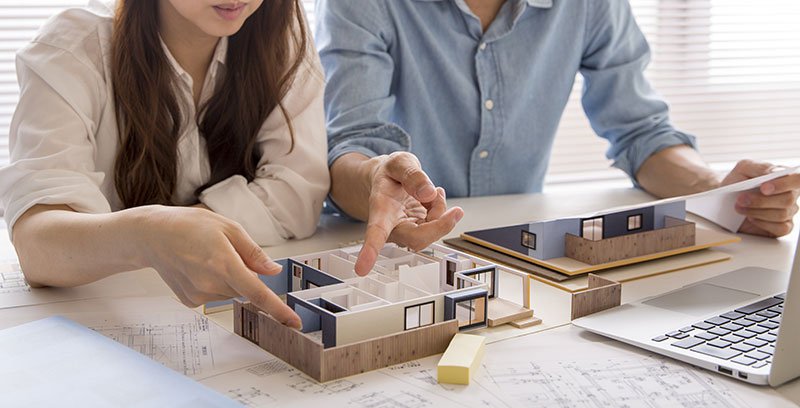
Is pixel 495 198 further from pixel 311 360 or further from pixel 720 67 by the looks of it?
pixel 720 67

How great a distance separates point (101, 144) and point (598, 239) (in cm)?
71

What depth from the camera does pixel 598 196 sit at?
1.65 metres

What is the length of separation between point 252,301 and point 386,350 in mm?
137

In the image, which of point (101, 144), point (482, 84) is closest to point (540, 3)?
point (482, 84)

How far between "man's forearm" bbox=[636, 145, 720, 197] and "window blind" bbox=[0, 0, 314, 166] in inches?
61.1

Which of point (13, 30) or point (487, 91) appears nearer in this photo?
point (487, 91)

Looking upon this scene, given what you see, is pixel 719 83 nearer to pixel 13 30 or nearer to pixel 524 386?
pixel 13 30

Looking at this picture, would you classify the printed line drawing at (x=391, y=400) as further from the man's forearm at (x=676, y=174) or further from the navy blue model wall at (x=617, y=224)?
the man's forearm at (x=676, y=174)

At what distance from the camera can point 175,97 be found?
131cm

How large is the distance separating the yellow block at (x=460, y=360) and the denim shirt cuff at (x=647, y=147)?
938mm

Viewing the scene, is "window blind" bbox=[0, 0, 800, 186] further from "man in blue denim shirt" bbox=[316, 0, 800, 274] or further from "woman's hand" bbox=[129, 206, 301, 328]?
"woman's hand" bbox=[129, 206, 301, 328]

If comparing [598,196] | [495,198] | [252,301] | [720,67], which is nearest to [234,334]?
[252,301]

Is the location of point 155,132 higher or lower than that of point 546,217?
higher

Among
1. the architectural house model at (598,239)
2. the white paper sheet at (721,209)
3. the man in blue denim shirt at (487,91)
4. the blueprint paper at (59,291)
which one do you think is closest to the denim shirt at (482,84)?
the man in blue denim shirt at (487,91)
